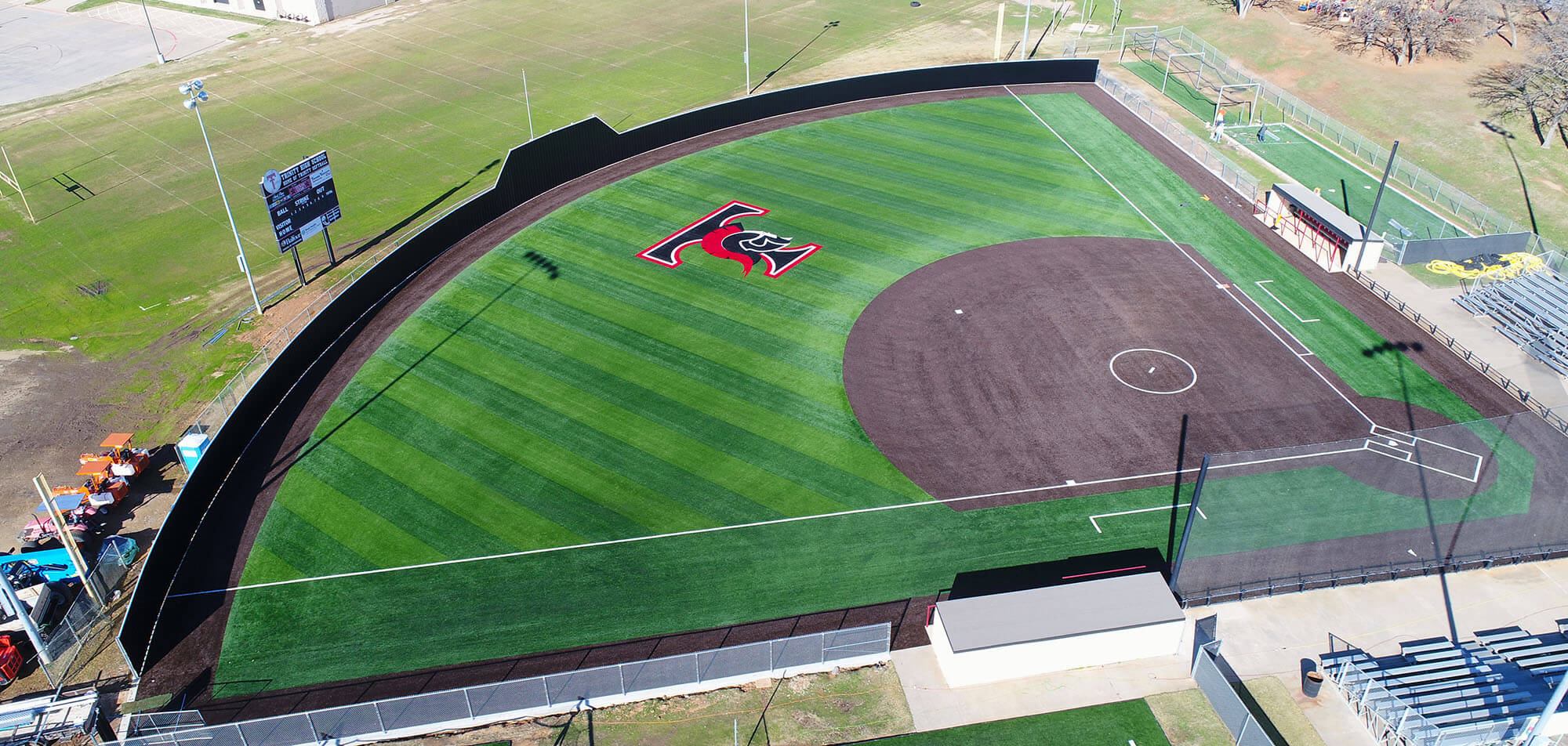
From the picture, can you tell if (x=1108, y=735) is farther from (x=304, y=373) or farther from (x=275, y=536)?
(x=304, y=373)

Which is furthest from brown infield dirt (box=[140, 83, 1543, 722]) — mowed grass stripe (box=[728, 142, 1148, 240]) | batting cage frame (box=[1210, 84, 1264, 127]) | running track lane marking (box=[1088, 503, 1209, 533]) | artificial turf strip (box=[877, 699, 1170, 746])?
batting cage frame (box=[1210, 84, 1264, 127])

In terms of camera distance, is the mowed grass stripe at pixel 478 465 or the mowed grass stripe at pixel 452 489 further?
the mowed grass stripe at pixel 478 465

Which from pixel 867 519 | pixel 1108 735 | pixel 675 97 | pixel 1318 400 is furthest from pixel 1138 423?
pixel 675 97

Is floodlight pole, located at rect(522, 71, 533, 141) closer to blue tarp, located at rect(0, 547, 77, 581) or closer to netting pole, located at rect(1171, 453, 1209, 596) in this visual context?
blue tarp, located at rect(0, 547, 77, 581)

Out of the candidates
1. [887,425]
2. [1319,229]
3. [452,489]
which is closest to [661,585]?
[452,489]

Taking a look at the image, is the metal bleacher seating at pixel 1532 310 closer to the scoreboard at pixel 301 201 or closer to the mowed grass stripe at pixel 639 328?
the mowed grass stripe at pixel 639 328

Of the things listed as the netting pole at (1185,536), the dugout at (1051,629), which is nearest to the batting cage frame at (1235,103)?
the netting pole at (1185,536)
